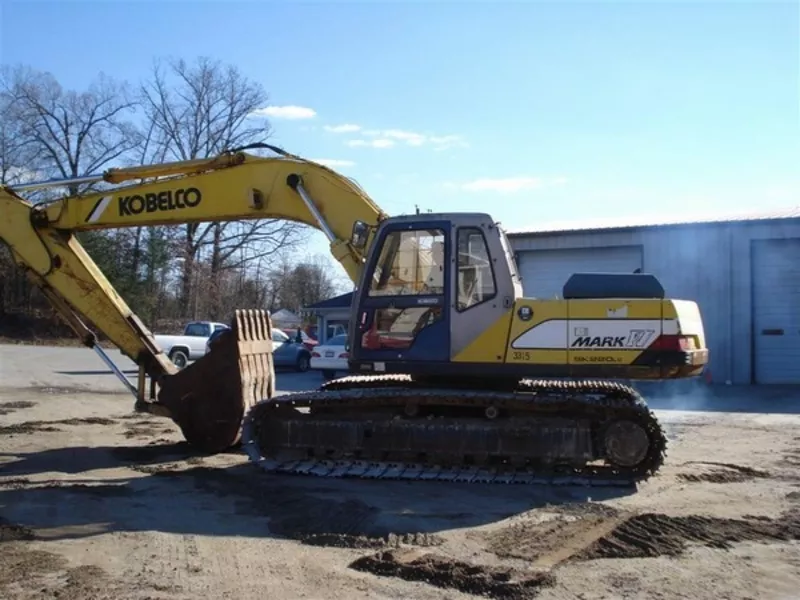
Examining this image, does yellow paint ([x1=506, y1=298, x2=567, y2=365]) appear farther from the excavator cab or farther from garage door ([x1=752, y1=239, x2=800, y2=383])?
garage door ([x1=752, y1=239, x2=800, y2=383])

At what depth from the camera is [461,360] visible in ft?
29.8

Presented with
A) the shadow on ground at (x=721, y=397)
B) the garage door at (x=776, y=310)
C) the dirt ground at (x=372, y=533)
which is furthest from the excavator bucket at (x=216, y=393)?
the garage door at (x=776, y=310)

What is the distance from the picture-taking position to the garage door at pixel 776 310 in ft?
76.4

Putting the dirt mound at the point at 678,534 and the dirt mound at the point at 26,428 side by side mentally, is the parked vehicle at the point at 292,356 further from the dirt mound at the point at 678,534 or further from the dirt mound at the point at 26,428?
the dirt mound at the point at 678,534

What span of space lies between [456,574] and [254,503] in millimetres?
2881

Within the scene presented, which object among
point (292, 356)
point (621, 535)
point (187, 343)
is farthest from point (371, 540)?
point (187, 343)

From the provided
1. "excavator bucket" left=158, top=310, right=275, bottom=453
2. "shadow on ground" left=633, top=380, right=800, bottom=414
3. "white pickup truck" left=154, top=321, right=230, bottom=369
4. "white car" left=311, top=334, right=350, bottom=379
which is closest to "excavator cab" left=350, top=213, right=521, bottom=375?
"excavator bucket" left=158, top=310, right=275, bottom=453

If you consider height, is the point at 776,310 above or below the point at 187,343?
above

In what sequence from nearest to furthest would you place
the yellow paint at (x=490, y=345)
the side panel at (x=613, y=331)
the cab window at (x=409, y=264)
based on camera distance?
the side panel at (x=613, y=331), the yellow paint at (x=490, y=345), the cab window at (x=409, y=264)

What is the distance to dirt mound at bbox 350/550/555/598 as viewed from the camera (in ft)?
18.3

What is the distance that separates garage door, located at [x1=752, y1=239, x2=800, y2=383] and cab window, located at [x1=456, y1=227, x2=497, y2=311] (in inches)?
670

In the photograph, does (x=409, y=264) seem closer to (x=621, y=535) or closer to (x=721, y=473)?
(x=621, y=535)

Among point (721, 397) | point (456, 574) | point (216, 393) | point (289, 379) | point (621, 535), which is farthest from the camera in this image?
point (289, 379)

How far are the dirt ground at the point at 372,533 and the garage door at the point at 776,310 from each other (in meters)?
13.7
